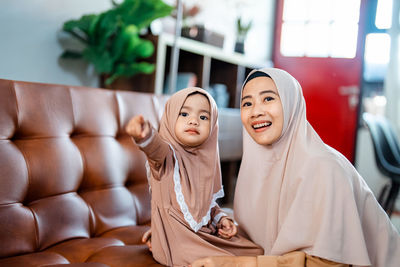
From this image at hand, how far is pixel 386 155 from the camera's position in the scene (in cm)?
324

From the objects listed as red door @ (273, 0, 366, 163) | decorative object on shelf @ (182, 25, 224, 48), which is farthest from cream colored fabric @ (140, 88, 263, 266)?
red door @ (273, 0, 366, 163)

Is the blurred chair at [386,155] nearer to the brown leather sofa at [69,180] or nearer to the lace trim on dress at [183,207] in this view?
the brown leather sofa at [69,180]

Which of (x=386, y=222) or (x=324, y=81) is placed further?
(x=324, y=81)

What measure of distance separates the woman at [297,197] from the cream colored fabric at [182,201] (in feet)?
0.28

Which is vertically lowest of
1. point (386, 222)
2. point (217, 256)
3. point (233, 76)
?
point (217, 256)

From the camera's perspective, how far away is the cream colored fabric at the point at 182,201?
3.92ft

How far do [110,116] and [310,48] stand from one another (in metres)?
4.24

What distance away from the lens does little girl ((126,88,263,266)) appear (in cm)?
121

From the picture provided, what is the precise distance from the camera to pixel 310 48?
17.9 ft

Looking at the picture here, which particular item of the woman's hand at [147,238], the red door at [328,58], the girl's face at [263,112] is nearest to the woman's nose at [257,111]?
the girl's face at [263,112]

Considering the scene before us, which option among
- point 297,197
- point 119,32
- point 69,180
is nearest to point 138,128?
point 297,197

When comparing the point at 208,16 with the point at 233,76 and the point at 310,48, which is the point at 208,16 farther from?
the point at 310,48

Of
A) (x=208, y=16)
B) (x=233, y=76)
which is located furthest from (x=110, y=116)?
(x=208, y=16)

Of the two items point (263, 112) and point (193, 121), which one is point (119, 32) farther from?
point (263, 112)
